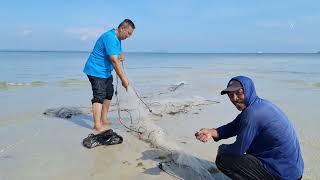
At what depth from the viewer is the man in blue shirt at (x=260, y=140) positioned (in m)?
3.33

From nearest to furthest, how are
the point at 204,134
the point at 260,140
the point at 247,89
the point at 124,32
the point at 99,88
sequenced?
the point at 247,89 → the point at 260,140 → the point at 204,134 → the point at 124,32 → the point at 99,88

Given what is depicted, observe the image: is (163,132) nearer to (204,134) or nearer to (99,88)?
(99,88)

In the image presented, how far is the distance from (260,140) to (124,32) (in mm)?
3319

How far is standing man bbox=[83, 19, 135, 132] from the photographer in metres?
6.15

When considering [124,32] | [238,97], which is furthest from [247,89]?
[124,32]

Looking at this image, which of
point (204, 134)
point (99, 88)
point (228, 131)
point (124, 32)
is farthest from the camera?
point (99, 88)

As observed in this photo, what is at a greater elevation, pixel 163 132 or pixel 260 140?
pixel 260 140

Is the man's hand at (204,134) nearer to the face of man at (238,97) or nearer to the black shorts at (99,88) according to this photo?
the face of man at (238,97)

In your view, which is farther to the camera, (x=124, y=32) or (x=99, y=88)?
(x=99, y=88)

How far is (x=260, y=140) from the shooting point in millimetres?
3475

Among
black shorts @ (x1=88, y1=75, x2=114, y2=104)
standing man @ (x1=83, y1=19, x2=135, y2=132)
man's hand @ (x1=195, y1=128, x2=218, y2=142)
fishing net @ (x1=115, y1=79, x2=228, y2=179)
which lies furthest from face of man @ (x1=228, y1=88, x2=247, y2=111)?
black shorts @ (x1=88, y1=75, x2=114, y2=104)

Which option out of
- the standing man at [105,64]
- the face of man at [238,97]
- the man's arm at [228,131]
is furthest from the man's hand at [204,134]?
the standing man at [105,64]

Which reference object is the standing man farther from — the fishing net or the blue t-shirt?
the fishing net

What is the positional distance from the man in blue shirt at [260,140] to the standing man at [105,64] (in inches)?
118
